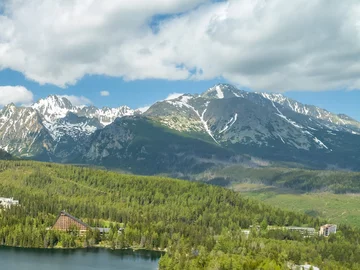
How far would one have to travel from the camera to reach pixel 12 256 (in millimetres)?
177750

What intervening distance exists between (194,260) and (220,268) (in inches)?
535

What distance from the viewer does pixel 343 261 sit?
184 m

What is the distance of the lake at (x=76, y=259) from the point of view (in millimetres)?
165625

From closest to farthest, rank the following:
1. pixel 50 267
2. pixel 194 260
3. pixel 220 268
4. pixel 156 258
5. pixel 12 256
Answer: pixel 220 268, pixel 194 260, pixel 50 267, pixel 12 256, pixel 156 258

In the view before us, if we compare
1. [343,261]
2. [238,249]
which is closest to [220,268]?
[238,249]

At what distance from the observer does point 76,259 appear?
17812 centimetres

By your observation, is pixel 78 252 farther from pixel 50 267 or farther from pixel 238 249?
pixel 238 249

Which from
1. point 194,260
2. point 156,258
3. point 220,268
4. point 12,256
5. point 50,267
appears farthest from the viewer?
point 156,258

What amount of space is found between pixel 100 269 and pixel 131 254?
32085 mm

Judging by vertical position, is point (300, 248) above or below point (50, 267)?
above

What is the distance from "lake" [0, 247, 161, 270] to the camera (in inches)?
6521

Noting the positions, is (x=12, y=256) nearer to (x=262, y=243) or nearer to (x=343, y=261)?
(x=262, y=243)

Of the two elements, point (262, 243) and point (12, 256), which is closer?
point (12, 256)

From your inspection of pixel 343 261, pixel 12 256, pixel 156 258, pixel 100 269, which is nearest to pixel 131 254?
pixel 156 258
